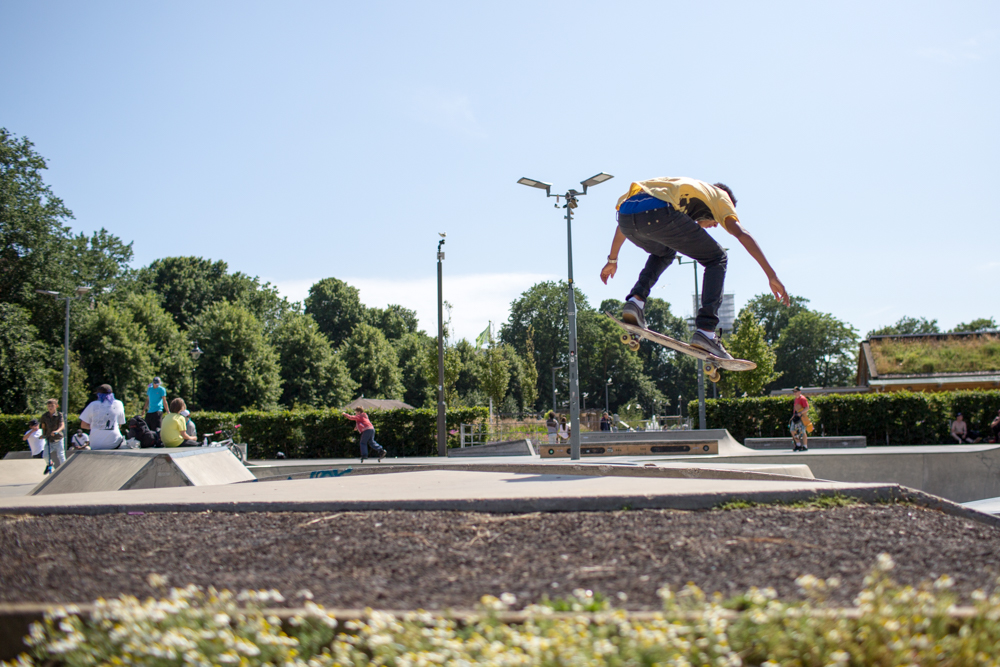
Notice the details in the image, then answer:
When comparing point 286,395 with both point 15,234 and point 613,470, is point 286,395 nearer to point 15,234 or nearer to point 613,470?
point 15,234

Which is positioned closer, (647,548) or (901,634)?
(901,634)

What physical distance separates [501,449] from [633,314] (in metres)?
17.8

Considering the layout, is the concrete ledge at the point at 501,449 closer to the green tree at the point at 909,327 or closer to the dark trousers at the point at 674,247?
the dark trousers at the point at 674,247

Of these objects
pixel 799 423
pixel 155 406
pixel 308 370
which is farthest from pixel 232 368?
pixel 799 423

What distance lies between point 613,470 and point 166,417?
267 inches

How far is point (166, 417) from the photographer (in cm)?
1018

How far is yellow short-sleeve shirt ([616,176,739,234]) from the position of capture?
23.0ft

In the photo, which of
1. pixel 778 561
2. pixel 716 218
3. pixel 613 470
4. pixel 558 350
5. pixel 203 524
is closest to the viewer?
pixel 778 561

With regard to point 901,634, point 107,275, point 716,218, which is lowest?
point 901,634

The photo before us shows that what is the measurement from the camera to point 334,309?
7444cm

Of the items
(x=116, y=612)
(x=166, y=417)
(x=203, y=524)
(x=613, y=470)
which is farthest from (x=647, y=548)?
(x=166, y=417)

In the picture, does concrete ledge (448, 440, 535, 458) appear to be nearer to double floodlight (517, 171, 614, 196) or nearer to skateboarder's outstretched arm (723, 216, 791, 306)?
double floodlight (517, 171, 614, 196)

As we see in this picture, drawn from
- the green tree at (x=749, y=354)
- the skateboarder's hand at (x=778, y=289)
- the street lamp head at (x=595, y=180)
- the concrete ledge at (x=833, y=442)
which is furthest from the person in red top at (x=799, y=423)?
the green tree at (x=749, y=354)

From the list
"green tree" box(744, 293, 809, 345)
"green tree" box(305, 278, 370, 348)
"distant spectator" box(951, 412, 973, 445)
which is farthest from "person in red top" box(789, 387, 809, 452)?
"green tree" box(744, 293, 809, 345)
